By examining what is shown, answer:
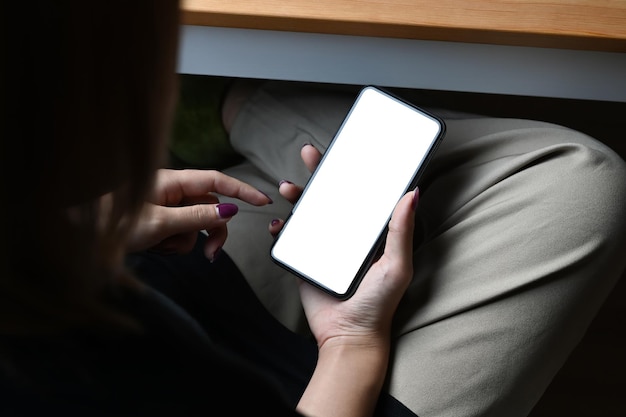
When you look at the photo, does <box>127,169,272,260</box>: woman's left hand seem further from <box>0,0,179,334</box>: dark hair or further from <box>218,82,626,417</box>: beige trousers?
<box>0,0,179,334</box>: dark hair

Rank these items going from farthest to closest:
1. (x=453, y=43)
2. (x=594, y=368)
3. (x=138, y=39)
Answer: (x=594, y=368), (x=453, y=43), (x=138, y=39)

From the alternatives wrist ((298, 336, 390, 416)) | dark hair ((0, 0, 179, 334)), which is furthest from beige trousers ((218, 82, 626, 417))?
dark hair ((0, 0, 179, 334))

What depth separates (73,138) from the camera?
0.31m

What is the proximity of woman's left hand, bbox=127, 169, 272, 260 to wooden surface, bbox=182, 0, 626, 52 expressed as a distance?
0.52 feet

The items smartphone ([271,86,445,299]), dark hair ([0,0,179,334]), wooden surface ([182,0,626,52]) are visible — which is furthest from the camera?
smartphone ([271,86,445,299])

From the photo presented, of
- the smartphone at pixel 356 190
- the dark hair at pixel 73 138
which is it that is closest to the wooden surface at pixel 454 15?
the smartphone at pixel 356 190

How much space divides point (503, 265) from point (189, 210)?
0.26 metres

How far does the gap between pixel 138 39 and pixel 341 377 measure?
0.37 metres

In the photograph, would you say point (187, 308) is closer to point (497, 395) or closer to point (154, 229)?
point (154, 229)

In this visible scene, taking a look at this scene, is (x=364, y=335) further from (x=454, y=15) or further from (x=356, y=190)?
(x=454, y=15)

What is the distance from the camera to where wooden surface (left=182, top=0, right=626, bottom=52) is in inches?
21.8

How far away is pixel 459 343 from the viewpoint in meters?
0.61

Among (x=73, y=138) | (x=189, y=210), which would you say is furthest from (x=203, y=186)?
(x=73, y=138)

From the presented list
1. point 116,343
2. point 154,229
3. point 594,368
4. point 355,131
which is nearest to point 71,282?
point 116,343
